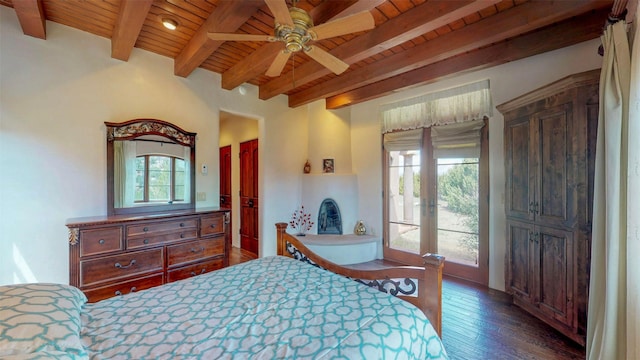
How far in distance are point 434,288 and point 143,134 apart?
3203 millimetres

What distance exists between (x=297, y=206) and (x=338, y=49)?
2.62m

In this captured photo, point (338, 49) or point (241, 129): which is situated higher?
point (338, 49)

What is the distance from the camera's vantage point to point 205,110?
135 inches

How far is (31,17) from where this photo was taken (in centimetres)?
204

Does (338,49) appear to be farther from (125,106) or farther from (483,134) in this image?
(125,106)

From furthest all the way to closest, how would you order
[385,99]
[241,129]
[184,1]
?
[241,129], [385,99], [184,1]

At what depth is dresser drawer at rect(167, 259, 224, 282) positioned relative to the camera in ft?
A: 8.80

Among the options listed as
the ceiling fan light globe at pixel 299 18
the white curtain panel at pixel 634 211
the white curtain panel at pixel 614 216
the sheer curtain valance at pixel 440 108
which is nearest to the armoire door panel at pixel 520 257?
the white curtain panel at pixel 614 216

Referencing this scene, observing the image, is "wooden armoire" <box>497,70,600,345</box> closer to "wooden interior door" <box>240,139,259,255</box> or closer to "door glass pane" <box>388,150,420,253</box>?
"door glass pane" <box>388,150,420,253</box>

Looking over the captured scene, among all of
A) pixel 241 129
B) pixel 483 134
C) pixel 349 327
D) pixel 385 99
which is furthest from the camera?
pixel 241 129

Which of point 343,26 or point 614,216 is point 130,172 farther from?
point 614,216

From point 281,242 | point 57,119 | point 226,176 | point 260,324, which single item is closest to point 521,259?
point 281,242

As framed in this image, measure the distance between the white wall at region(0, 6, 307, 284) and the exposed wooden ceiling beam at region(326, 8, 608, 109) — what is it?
294 centimetres

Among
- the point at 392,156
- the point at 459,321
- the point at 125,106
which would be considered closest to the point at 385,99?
the point at 392,156
